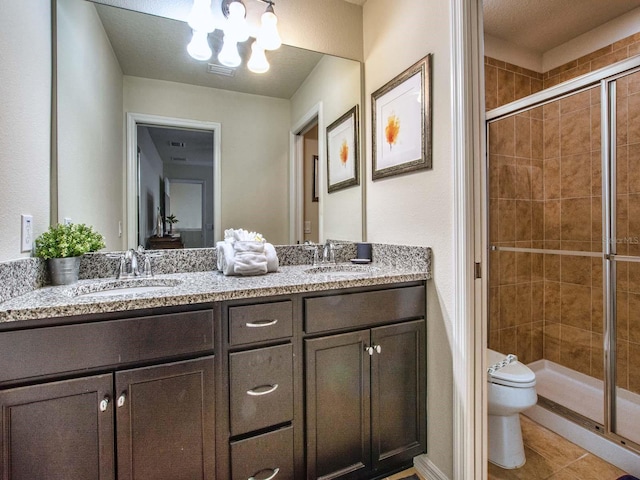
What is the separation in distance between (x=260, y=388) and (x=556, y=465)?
1469 mm

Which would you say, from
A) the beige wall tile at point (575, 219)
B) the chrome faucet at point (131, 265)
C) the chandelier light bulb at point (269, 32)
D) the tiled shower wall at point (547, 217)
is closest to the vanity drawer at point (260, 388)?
the chrome faucet at point (131, 265)

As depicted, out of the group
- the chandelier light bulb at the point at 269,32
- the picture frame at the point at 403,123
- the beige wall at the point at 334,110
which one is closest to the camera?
the picture frame at the point at 403,123

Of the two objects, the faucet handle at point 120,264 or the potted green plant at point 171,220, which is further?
the potted green plant at point 171,220

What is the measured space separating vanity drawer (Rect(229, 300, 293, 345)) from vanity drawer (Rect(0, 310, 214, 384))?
0.08 meters

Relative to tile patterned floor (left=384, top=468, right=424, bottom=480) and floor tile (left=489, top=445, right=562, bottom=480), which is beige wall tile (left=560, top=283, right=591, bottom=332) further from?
tile patterned floor (left=384, top=468, right=424, bottom=480)

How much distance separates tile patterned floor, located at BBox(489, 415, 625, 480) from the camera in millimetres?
1451

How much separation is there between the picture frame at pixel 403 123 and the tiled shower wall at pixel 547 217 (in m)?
0.97

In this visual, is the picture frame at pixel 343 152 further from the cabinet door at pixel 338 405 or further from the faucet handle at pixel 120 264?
the faucet handle at pixel 120 264

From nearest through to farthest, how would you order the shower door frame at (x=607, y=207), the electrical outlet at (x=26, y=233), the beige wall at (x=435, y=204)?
1. the electrical outlet at (x=26, y=233)
2. the beige wall at (x=435, y=204)
3. the shower door frame at (x=607, y=207)

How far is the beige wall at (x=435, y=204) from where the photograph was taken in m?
1.33

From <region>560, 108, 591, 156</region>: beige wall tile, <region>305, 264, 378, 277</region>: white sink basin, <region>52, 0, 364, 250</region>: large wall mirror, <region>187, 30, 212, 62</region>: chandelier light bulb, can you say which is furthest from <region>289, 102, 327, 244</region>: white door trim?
<region>560, 108, 591, 156</region>: beige wall tile

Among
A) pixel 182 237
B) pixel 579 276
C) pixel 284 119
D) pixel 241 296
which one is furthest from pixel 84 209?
pixel 579 276

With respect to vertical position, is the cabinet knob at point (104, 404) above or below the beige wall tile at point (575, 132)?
below

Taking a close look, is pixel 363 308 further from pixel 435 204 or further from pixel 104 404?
pixel 104 404
